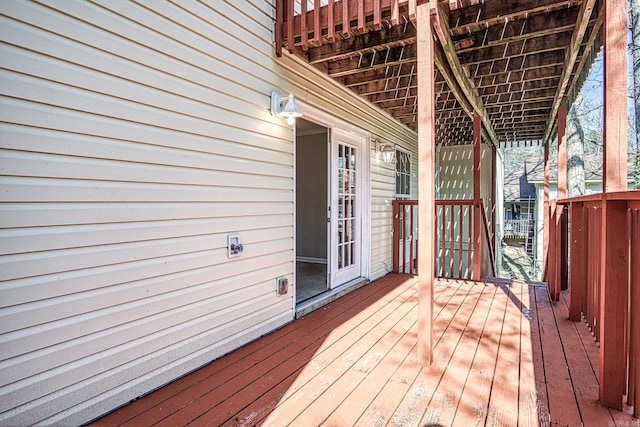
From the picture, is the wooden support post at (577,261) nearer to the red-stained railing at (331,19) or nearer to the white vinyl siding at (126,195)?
the red-stained railing at (331,19)

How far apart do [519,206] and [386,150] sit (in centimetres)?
1307

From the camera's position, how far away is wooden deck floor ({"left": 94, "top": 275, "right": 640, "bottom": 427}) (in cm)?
188

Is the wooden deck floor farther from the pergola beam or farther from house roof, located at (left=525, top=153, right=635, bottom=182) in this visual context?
house roof, located at (left=525, top=153, right=635, bottom=182)

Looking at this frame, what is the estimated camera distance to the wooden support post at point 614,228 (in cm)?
189

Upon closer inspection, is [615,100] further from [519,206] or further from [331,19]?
[519,206]

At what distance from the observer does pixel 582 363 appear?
2486mm

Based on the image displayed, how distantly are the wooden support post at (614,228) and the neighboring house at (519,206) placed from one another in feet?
45.6

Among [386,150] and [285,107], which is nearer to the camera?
[285,107]

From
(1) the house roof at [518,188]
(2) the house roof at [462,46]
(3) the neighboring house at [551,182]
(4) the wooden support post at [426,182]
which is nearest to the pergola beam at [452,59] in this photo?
(2) the house roof at [462,46]

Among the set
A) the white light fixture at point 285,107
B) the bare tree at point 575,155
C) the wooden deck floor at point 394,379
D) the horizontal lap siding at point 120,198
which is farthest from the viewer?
the bare tree at point 575,155

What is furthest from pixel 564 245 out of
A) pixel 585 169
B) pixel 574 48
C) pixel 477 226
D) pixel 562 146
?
pixel 585 169

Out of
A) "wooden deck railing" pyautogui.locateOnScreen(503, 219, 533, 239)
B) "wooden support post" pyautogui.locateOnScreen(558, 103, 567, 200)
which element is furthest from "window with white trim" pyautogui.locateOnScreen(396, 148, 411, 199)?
"wooden deck railing" pyautogui.locateOnScreen(503, 219, 533, 239)

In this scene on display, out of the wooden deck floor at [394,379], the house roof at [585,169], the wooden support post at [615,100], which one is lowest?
the wooden deck floor at [394,379]

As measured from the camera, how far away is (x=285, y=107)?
3092 mm
